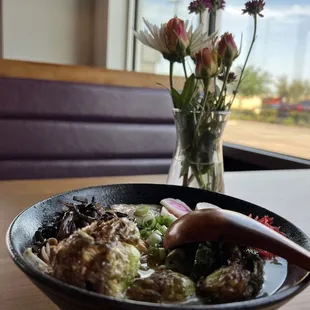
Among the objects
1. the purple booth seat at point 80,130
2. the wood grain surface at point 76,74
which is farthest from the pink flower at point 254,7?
the purple booth seat at point 80,130

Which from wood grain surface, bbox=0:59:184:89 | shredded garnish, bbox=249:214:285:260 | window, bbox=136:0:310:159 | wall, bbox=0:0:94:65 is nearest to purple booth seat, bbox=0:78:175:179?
wood grain surface, bbox=0:59:184:89

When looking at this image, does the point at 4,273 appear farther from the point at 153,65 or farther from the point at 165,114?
the point at 153,65

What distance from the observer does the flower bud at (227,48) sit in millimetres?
916

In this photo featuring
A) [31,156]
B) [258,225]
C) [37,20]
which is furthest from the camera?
[37,20]

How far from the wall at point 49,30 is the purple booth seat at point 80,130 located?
3.13 feet

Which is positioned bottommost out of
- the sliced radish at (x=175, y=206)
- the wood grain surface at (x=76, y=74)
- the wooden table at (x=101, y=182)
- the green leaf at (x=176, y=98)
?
the wooden table at (x=101, y=182)

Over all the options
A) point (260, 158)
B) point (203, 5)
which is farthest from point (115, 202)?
point (260, 158)

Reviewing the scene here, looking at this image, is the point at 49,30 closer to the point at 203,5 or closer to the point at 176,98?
the point at 203,5

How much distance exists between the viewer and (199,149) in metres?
0.97

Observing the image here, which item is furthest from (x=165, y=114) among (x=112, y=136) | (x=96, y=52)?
(x=96, y=52)

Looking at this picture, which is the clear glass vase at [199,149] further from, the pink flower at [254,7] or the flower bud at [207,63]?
the pink flower at [254,7]

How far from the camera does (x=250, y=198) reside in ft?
3.88

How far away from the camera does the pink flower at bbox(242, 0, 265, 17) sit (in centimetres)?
98

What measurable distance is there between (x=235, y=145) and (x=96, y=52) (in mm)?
1380
